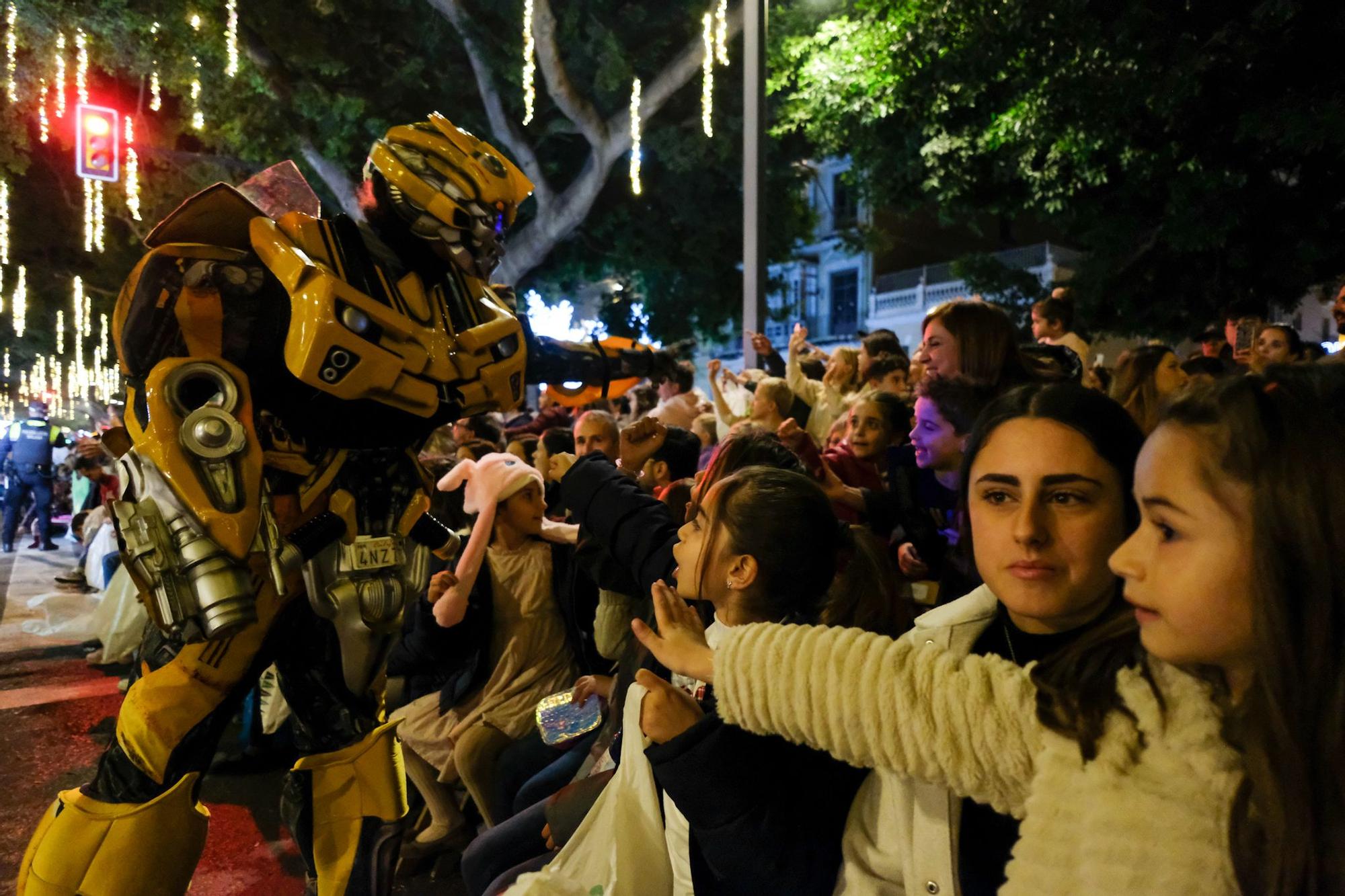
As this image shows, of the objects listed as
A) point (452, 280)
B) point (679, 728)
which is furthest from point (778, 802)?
point (452, 280)

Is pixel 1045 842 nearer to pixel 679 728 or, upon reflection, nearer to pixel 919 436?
pixel 679 728

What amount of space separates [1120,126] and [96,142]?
37.7 ft

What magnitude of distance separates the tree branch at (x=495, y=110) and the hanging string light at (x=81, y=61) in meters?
4.20

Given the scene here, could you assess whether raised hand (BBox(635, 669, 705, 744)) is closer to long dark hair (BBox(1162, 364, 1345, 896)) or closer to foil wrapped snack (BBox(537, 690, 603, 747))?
long dark hair (BBox(1162, 364, 1345, 896))

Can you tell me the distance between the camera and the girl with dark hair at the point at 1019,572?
1.27 metres

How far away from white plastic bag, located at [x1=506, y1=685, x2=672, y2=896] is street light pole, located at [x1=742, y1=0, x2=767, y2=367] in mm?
3943

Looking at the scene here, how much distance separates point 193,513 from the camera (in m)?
2.18

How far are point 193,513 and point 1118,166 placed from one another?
33.8ft

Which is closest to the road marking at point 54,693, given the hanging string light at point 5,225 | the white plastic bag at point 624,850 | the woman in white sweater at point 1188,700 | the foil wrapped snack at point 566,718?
the foil wrapped snack at point 566,718

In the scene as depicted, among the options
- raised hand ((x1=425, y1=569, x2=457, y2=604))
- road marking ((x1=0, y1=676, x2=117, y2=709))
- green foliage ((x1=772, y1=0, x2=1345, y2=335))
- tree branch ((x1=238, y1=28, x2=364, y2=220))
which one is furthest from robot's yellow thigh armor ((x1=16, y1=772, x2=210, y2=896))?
tree branch ((x1=238, y1=28, x2=364, y2=220))

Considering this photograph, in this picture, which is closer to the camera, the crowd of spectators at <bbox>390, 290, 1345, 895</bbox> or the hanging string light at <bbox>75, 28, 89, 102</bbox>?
the crowd of spectators at <bbox>390, 290, 1345, 895</bbox>

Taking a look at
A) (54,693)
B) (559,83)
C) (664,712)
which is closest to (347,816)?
(664,712)

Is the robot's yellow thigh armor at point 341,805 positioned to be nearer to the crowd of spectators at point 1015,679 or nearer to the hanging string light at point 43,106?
the crowd of spectators at point 1015,679

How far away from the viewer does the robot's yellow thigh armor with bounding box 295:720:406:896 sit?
2537 millimetres
